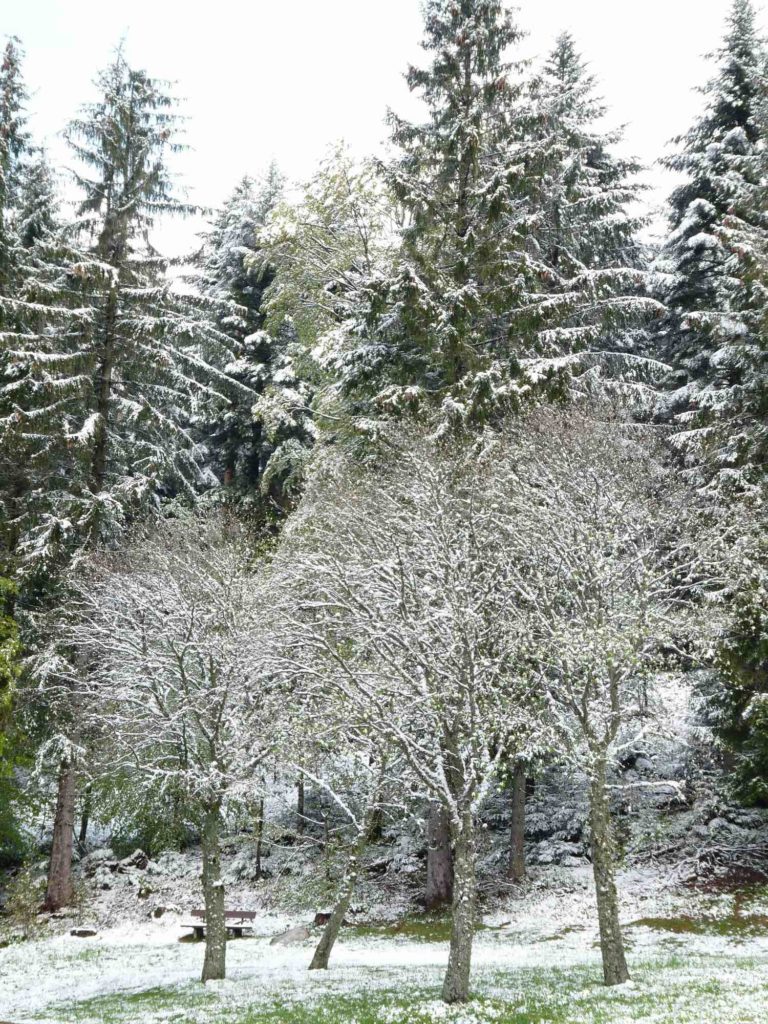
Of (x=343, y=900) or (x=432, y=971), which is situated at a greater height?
(x=343, y=900)

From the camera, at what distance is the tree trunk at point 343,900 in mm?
12305

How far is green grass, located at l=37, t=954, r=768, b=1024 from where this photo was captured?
859cm

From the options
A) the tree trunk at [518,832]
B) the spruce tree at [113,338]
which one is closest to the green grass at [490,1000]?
the tree trunk at [518,832]

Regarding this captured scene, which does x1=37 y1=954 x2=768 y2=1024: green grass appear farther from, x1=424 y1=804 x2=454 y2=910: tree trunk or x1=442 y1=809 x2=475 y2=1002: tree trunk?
x1=424 y1=804 x2=454 y2=910: tree trunk

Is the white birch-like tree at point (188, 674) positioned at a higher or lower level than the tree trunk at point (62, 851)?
higher

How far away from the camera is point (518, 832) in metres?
18.0

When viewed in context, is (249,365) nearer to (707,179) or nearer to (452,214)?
(452,214)

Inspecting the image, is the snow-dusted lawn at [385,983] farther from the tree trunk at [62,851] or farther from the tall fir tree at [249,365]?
the tall fir tree at [249,365]

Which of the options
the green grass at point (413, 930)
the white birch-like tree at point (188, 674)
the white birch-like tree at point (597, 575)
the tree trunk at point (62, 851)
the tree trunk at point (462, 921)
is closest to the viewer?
the tree trunk at point (462, 921)

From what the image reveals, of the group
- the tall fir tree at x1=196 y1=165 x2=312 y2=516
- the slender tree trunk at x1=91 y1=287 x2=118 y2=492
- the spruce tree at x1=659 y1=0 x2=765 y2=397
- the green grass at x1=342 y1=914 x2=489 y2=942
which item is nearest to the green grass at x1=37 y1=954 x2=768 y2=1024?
the green grass at x1=342 y1=914 x2=489 y2=942

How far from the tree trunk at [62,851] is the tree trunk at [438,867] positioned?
9033 mm

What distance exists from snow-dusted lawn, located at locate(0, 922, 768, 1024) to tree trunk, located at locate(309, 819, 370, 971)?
0.40 metres

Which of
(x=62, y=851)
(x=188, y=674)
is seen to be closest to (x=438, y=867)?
(x=188, y=674)

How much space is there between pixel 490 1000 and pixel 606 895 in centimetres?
207
